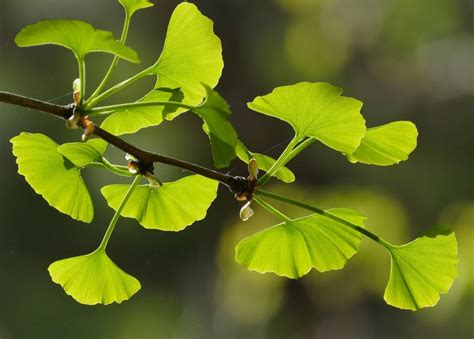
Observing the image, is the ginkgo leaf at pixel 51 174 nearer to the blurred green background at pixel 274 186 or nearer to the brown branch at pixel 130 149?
the brown branch at pixel 130 149

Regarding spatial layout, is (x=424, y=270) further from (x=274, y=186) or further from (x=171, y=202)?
(x=274, y=186)

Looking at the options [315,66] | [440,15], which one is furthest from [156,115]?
[440,15]

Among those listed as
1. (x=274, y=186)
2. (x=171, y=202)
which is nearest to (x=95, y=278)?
(x=171, y=202)

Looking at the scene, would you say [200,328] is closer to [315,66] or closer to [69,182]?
[315,66]

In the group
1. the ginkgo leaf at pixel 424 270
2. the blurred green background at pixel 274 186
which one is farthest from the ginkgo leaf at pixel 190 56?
the blurred green background at pixel 274 186

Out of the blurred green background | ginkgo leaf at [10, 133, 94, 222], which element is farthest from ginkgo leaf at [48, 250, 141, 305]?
the blurred green background

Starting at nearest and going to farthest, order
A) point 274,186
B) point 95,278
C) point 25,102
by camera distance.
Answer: point 25,102
point 95,278
point 274,186
